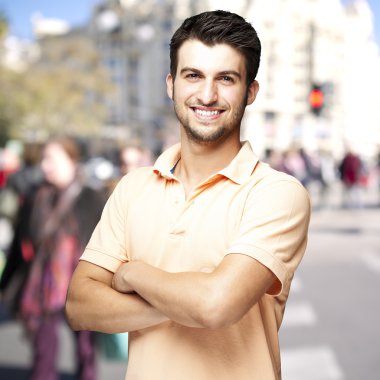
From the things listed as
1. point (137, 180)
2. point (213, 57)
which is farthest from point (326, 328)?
point (213, 57)

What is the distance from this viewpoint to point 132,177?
1927 millimetres

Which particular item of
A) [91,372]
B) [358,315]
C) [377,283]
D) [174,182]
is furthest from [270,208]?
[377,283]

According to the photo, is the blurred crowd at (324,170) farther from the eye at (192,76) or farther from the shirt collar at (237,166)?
the eye at (192,76)

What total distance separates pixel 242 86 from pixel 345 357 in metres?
4.42

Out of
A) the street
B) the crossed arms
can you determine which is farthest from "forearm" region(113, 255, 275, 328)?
the street

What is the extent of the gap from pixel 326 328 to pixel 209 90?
5.31m

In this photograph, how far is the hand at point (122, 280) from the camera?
1.75 metres

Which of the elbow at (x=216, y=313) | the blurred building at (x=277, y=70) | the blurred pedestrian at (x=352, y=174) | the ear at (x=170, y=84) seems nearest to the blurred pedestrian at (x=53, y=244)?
the ear at (x=170, y=84)

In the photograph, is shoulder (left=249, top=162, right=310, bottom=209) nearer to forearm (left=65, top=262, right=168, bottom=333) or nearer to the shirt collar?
the shirt collar

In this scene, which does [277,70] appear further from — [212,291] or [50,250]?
[212,291]

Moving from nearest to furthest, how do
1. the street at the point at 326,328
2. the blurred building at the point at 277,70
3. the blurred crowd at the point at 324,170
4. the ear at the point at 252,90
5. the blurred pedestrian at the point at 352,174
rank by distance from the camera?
the ear at the point at 252,90, the street at the point at 326,328, the blurred crowd at the point at 324,170, the blurred pedestrian at the point at 352,174, the blurred building at the point at 277,70

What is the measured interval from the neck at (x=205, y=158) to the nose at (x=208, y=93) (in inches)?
5.1

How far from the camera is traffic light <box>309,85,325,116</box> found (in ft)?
53.1

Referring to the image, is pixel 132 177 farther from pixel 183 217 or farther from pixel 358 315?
pixel 358 315
